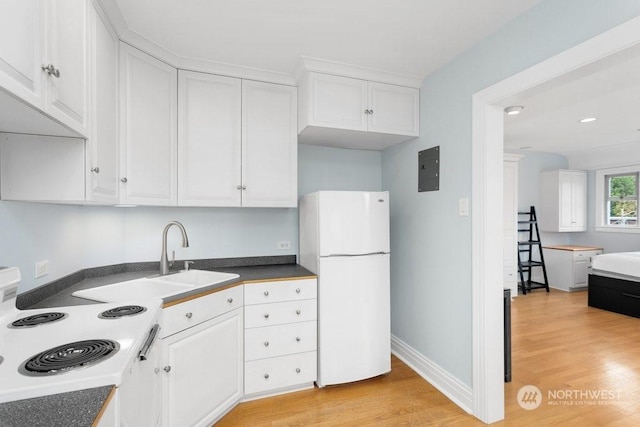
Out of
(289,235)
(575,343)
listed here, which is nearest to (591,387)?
(575,343)

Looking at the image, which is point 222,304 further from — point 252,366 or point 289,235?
point 289,235

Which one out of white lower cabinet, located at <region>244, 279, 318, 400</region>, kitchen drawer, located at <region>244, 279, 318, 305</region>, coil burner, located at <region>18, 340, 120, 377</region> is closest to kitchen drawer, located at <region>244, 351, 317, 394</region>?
white lower cabinet, located at <region>244, 279, 318, 400</region>

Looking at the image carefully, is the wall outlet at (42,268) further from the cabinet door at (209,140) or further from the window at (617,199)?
the window at (617,199)

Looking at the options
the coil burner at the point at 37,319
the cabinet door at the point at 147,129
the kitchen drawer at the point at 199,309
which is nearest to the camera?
the coil burner at the point at 37,319

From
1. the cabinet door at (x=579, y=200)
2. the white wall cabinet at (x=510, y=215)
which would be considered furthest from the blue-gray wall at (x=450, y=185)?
the cabinet door at (x=579, y=200)

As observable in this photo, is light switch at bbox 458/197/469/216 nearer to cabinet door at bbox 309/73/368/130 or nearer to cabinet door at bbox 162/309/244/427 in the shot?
cabinet door at bbox 309/73/368/130

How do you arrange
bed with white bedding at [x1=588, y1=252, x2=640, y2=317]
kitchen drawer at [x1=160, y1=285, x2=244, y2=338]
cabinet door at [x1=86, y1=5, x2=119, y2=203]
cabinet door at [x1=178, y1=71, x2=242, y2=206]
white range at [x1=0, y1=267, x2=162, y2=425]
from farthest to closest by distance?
bed with white bedding at [x1=588, y1=252, x2=640, y2=317] < cabinet door at [x1=178, y1=71, x2=242, y2=206] < kitchen drawer at [x1=160, y1=285, x2=244, y2=338] < cabinet door at [x1=86, y1=5, x2=119, y2=203] < white range at [x1=0, y1=267, x2=162, y2=425]

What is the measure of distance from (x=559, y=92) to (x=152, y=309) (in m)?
3.49

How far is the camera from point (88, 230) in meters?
2.15

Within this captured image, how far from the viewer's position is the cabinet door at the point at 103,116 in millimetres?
1480

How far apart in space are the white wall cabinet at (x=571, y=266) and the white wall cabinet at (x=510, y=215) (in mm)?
1133

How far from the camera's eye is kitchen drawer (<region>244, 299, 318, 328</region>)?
2.14 meters

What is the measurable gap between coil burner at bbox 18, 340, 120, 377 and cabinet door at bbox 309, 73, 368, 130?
6.05ft

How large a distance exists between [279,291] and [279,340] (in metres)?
0.35
